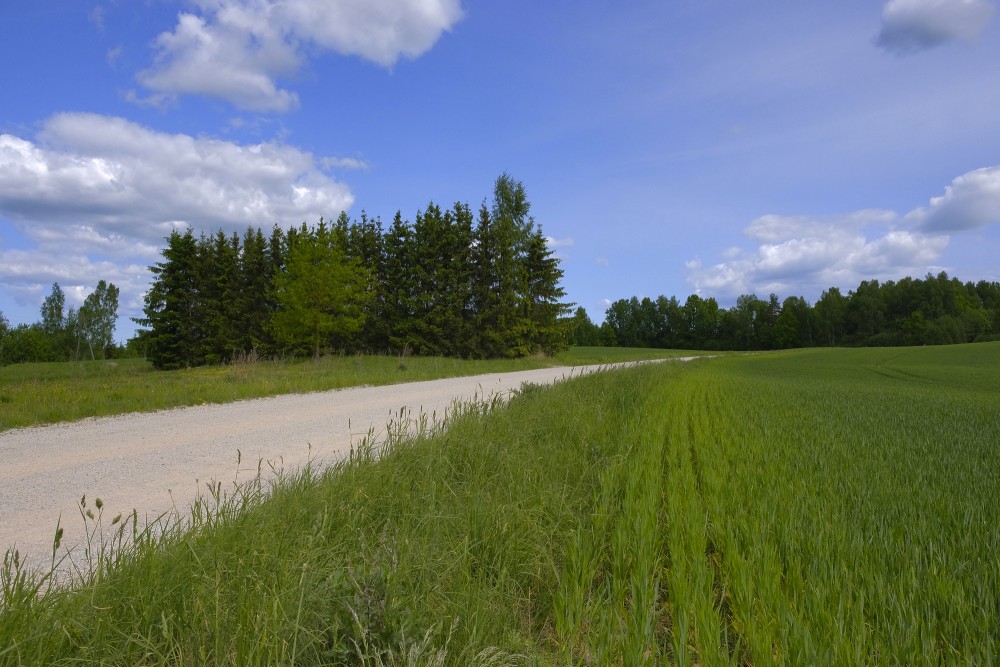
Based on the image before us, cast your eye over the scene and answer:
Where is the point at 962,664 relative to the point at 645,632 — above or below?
below

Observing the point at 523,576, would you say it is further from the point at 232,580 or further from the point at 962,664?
the point at 962,664

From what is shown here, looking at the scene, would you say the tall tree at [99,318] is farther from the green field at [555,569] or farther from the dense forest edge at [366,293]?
the green field at [555,569]

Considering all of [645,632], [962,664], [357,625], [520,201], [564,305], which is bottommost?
[962,664]

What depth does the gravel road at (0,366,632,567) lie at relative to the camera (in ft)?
14.4

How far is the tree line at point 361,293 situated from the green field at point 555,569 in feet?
89.1

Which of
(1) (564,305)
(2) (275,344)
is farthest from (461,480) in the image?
(2) (275,344)

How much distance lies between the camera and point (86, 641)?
2.01 meters

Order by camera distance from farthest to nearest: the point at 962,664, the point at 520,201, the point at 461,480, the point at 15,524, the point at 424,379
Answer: the point at 520,201, the point at 424,379, the point at 461,480, the point at 15,524, the point at 962,664

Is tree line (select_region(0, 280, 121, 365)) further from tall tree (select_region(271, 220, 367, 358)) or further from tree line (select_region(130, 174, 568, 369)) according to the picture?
tall tree (select_region(271, 220, 367, 358))

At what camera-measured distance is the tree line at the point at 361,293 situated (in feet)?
102

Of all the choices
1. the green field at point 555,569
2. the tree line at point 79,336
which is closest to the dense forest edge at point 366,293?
the green field at point 555,569

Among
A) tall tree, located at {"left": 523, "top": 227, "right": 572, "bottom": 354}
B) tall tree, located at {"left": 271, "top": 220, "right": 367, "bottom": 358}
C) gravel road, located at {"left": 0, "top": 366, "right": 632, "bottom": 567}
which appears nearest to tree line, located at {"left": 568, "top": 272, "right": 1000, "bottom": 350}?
tall tree, located at {"left": 523, "top": 227, "right": 572, "bottom": 354}

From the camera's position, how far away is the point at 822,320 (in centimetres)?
10275

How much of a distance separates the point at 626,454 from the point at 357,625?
12.8 ft
